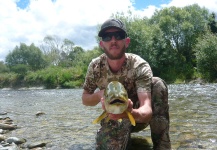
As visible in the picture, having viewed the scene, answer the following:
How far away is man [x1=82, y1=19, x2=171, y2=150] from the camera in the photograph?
327 centimetres

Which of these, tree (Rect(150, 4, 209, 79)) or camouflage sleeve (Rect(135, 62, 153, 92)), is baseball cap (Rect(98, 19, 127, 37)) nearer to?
camouflage sleeve (Rect(135, 62, 153, 92))

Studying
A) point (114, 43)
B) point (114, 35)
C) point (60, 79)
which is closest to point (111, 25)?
point (114, 35)

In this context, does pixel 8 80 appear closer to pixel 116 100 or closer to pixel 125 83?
pixel 125 83

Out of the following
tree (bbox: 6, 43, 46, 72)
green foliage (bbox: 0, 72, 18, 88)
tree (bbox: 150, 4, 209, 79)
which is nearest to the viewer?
tree (bbox: 150, 4, 209, 79)

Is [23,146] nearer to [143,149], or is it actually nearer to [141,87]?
[143,149]

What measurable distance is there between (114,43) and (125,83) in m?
0.64

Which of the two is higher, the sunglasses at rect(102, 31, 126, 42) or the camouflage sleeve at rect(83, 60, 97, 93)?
the sunglasses at rect(102, 31, 126, 42)

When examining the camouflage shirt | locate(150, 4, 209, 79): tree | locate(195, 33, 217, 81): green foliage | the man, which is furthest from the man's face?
locate(150, 4, 209, 79): tree

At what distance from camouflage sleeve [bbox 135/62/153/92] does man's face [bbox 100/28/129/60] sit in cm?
33

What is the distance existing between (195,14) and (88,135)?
151 feet

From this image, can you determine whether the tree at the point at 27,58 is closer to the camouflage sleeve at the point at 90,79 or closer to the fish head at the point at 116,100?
the camouflage sleeve at the point at 90,79

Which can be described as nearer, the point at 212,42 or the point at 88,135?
the point at 88,135

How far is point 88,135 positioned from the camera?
4.90 metres

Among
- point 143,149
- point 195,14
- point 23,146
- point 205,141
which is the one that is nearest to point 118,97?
point 143,149
